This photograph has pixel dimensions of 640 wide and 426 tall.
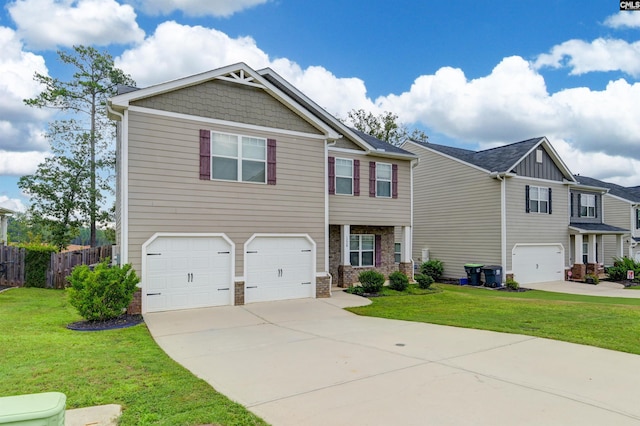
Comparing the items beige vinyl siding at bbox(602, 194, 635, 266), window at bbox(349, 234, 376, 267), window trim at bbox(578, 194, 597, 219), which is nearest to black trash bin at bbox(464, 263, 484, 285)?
window at bbox(349, 234, 376, 267)

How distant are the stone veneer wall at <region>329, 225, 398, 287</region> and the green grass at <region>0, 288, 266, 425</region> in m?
8.99

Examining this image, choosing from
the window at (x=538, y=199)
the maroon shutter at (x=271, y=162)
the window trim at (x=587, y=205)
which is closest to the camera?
the maroon shutter at (x=271, y=162)

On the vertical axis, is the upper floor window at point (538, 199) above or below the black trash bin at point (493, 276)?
above

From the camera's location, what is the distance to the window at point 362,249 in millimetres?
17259

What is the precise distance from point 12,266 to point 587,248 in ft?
95.8

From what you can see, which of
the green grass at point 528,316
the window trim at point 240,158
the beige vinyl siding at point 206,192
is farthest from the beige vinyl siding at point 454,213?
the window trim at point 240,158

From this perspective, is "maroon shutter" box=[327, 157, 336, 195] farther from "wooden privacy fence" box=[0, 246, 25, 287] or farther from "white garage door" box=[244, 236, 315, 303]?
"wooden privacy fence" box=[0, 246, 25, 287]

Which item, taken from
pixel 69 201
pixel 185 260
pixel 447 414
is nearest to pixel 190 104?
pixel 185 260

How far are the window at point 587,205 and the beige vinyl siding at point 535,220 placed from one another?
284cm

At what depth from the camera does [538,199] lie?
69.4 ft

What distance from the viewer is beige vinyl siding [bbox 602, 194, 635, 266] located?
26.7 metres

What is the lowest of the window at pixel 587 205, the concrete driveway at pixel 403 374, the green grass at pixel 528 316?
the green grass at pixel 528 316

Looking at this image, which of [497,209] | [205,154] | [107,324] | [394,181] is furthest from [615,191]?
[107,324]

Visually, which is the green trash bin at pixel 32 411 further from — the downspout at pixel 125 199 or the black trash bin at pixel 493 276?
the black trash bin at pixel 493 276
